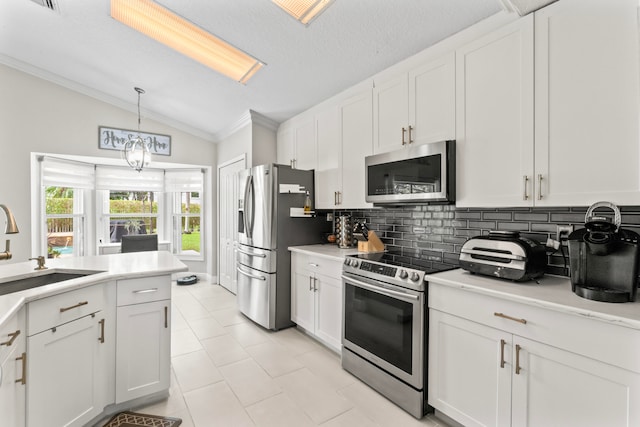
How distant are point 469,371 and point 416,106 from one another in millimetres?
1889

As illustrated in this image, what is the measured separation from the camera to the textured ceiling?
202cm

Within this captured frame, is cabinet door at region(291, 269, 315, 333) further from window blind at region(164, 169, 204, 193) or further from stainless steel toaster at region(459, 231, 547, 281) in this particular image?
window blind at region(164, 169, 204, 193)

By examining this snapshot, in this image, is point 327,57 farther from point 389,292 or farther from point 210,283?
point 210,283

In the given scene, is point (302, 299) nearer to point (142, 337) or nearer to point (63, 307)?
point (142, 337)

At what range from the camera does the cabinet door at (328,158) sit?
3141 mm

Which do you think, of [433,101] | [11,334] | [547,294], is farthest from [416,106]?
[11,334]

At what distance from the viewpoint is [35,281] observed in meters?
1.89

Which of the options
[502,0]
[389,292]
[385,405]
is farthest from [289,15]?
[385,405]

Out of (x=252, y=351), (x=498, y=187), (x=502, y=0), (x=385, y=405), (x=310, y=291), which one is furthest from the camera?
(x=310, y=291)

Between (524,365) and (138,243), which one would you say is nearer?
(524,365)

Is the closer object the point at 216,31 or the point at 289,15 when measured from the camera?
the point at 289,15

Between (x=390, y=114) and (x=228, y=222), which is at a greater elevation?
(x=390, y=114)

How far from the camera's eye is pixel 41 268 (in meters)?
1.92

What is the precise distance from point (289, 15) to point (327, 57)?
0.53 metres
